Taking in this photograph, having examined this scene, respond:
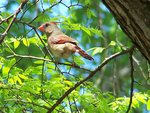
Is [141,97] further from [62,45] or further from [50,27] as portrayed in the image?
[50,27]

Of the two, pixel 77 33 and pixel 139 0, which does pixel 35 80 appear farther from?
pixel 77 33

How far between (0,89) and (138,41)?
1.42 metres

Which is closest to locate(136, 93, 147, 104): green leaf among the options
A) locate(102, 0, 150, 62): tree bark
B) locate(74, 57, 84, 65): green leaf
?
locate(74, 57, 84, 65): green leaf

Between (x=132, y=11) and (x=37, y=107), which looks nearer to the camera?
(x=132, y=11)

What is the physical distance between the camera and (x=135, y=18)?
1706mm

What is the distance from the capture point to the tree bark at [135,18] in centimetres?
168

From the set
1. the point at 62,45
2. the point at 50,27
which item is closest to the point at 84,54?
the point at 62,45

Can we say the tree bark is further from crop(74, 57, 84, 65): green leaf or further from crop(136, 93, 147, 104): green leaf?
crop(136, 93, 147, 104): green leaf

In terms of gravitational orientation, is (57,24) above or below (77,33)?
below

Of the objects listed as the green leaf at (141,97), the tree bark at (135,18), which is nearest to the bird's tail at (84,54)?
the green leaf at (141,97)

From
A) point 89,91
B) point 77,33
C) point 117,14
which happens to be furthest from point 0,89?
point 77,33

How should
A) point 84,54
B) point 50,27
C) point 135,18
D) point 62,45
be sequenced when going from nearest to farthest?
point 135,18, point 84,54, point 62,45, point 50,27

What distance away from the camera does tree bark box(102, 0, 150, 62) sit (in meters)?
1.68

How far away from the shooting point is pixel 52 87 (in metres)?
3.03
